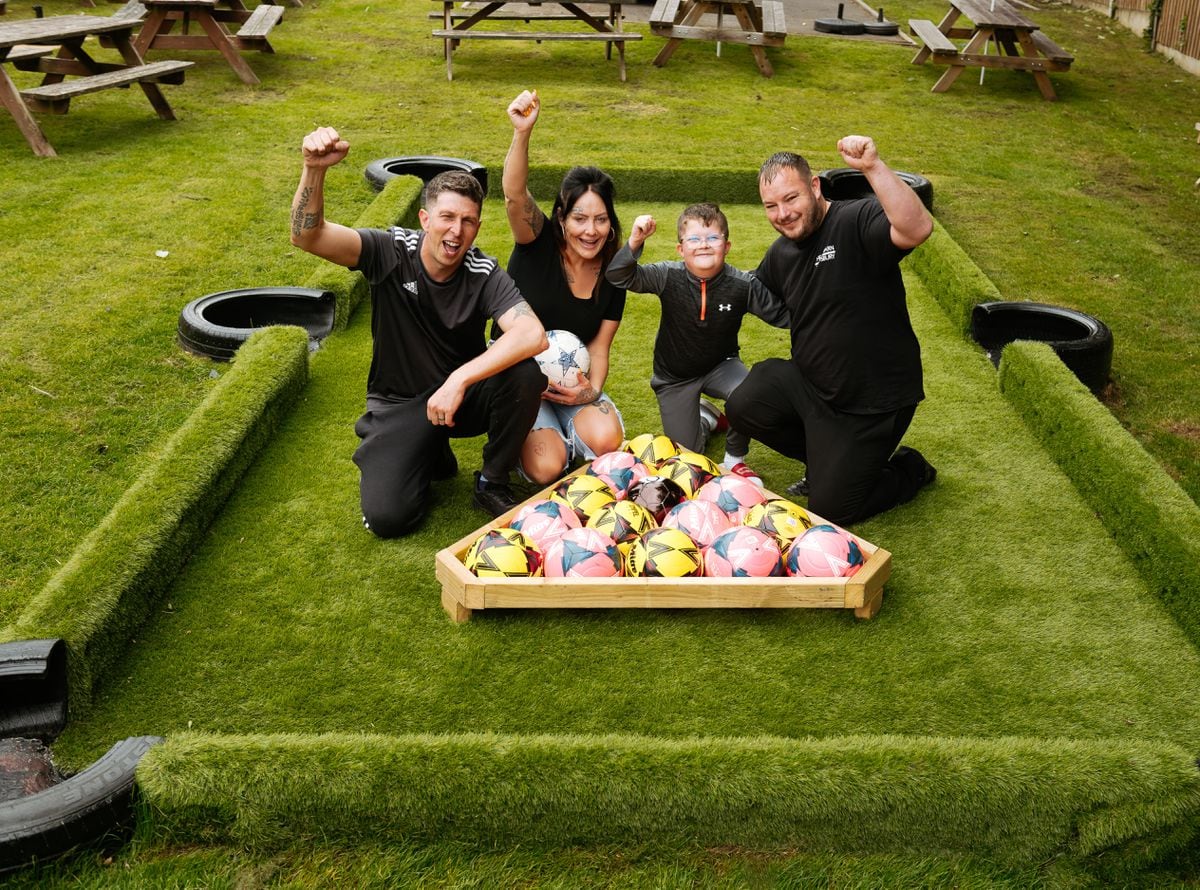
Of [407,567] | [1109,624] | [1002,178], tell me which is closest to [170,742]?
[407,567]

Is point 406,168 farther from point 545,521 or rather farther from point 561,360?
point 545,521

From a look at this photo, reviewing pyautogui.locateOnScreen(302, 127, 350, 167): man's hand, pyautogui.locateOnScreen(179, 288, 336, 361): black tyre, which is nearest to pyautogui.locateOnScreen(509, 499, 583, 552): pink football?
pyautogui.locateOnScreen(302, 127, 350, 167): man's hand

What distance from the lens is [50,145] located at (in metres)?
10.6

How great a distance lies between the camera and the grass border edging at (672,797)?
3.14 meters

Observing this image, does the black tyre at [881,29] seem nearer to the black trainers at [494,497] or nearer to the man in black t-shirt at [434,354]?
the man in black t-shirt at [434,354]

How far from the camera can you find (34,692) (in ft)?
11.7

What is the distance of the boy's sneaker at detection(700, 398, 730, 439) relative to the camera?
5.79 meters

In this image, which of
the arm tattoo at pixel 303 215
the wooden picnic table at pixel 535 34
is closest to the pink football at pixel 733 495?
the arm tattoo at pixel 303 215

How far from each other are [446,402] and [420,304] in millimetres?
634

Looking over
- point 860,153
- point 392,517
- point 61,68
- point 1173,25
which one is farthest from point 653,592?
point 1173,25

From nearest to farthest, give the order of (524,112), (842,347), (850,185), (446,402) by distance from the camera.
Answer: (446,402)
(524,112)
(842,347)
(850,185)

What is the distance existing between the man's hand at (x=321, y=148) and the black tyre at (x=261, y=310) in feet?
8.14

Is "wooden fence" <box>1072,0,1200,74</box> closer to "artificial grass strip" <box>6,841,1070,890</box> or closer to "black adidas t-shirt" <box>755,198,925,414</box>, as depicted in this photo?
"black adidas t-shirt" <box>755,198,925,414</box>

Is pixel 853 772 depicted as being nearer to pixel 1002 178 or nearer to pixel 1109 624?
pixel 1109 624
